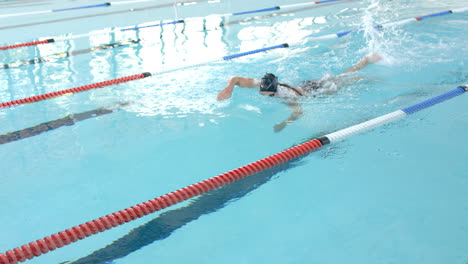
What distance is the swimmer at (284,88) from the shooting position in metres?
3.38

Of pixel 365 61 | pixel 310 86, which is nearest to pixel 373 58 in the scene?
pixel 365 61

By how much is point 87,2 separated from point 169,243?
11172mm

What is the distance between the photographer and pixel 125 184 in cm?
255

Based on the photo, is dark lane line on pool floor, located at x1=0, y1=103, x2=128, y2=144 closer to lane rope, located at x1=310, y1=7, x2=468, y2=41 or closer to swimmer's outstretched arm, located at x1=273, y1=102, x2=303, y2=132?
swimmer's outstretched arm, located at x1=273, y1=102, x2=303, y2=132

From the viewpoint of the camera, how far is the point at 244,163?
2.76 meters

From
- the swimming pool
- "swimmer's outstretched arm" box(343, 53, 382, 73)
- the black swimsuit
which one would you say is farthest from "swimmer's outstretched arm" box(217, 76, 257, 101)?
"swimmer's outstretched arm" box(343, 53, 382, 73)

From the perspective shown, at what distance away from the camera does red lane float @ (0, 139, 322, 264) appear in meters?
1.71

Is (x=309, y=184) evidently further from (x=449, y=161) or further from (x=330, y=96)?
(x=330, y=96)

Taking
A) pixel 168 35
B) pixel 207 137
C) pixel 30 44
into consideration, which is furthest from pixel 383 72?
pixel 30 44

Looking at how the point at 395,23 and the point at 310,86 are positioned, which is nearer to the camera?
the point at 310,86

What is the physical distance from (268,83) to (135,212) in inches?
69.4

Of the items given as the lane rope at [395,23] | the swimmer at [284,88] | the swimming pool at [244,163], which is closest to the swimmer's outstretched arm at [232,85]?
the swimmer at [284,88]

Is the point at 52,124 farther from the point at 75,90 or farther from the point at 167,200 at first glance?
the point at 167,200

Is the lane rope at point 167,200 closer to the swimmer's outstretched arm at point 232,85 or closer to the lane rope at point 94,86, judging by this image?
the swimmer's outstretched arm at point 232,85
